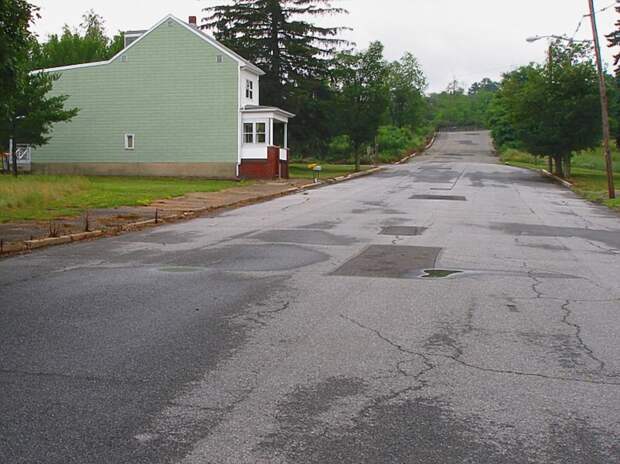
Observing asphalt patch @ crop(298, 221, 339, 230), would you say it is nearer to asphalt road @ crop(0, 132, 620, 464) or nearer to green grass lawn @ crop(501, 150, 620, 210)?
asphalt road @ crop(0, 132, 620, 464)

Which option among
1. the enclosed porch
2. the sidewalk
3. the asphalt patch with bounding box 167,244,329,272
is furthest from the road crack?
the enclosed porch

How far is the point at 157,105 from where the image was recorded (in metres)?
42.1

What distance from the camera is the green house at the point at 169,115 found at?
40.6 metres

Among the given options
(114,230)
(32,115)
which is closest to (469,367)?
(114,230)

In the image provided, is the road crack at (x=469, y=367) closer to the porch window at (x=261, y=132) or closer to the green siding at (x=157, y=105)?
the porch window at (x=261, y=132)

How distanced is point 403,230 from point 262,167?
24723mm

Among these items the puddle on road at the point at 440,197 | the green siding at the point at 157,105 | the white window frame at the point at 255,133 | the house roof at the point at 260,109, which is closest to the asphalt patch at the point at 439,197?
the puddle on road at the point at 440,197

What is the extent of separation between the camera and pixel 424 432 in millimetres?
4441

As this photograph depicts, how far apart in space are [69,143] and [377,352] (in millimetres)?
41748

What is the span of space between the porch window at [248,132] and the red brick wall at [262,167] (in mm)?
1386

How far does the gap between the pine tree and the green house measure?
18.4ft

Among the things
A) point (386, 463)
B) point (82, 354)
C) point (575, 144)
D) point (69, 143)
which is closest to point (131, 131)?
point (69, 143)

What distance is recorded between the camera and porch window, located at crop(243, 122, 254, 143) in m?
41.0

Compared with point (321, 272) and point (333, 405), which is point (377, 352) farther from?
point (321, 272)
